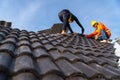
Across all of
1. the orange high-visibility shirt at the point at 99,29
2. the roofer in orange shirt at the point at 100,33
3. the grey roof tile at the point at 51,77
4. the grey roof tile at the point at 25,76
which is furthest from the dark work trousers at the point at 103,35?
the grey roof tile at the point at 25,76

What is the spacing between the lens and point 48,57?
10.9ft

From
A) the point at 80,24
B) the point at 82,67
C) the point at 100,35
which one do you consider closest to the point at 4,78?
the point at 82,67

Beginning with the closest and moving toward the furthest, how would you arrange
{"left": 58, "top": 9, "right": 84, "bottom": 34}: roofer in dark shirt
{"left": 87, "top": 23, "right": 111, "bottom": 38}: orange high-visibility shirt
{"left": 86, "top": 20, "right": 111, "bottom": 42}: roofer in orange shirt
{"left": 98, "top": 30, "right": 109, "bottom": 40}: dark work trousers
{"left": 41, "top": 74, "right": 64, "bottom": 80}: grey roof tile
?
{"left": 41, "top": 74, "right": 64, "bottom": 80}: grey roof tile
{"left": 98, "top": 30, "right": 109, "bottom": 40}: dark work trousers
{"left": 86, "top": 20, "right": 111, "bottom": 42}: roofer in orange shirt
{"left": 87, "top": 23, "right": 111, "bottom": 38}: orange high-visibility shirt
{"left": 58, "top": 9, "right": 84, "bottom": 34}: roofer in dark shirt

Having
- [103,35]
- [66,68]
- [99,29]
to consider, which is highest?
[66,68]

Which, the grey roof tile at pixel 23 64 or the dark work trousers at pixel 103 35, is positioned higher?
the grey roof tile at pixel 23 64

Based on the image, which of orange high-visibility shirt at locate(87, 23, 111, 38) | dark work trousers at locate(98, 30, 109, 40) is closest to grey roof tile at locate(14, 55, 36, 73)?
dark work trousers at locate(98, 30, 109, 40)

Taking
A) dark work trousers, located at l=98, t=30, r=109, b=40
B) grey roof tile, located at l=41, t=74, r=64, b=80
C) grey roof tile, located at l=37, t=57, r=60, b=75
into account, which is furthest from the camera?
dark work trousers, located at l=98, t=30, r=109, b=40

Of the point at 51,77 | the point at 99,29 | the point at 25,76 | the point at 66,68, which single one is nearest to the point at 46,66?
the point at 66,68

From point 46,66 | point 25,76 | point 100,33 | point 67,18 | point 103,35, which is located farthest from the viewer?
point 67,18

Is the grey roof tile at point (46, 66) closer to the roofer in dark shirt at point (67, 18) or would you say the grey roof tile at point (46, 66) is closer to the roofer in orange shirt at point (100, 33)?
the roofer in orange shirt at point (100, 33)

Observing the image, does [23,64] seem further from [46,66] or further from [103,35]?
[103,35]

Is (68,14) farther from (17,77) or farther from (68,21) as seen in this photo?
(17,77)

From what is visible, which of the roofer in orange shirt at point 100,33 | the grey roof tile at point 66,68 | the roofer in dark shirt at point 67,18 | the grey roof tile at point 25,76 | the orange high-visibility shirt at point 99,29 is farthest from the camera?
the roofer in dark shirt at point 67,18

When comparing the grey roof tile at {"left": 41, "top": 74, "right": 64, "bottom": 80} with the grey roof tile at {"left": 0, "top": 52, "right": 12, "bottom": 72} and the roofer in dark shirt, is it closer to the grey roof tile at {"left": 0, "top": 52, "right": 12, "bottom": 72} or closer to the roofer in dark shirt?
the grey roof tile at {"left": 0, "top": 52, "right": 12, "bottom": 72}
